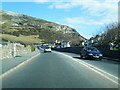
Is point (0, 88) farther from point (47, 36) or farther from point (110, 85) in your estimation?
A: point (47, 36)

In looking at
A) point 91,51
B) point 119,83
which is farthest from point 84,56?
point 119,83

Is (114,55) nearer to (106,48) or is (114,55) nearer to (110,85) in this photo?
(106,48)

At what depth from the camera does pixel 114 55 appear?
29219 mm

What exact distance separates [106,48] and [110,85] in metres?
23.6

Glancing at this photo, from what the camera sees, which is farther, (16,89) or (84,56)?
(84,56)

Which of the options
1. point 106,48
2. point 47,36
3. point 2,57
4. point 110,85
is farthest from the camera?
point 47,36

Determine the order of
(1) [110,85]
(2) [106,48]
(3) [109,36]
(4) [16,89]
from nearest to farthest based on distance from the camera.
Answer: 1. (4) [16,89]
2. (1) [110,85]
3. (2) [106,48]
4. (3) [109,36]

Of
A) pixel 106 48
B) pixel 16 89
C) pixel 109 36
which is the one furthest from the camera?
pixel 109 36

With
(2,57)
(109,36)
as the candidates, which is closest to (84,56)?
(2,57)

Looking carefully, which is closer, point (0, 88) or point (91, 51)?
point (0, 88)

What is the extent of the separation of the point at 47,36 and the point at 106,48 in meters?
121

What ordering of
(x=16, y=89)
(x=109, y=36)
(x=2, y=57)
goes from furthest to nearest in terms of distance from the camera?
(x=109, y=36), (x=2, y=57), (x=16, y=89)

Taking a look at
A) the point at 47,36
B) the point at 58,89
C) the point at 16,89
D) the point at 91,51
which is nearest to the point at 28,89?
the point at 16,89

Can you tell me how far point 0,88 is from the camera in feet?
30.8
